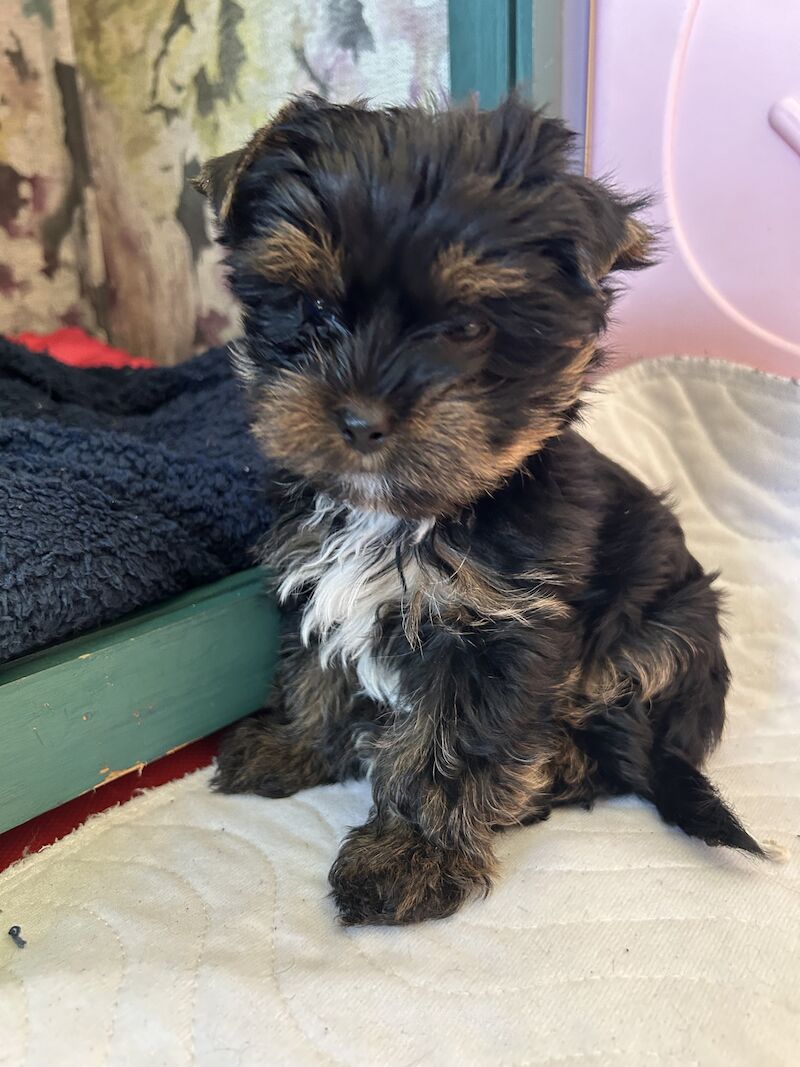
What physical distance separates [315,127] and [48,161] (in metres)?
2.50

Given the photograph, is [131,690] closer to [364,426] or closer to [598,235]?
[364,426]

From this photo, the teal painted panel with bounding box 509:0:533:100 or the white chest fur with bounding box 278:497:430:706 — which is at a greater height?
the teal painted panel with bounding box 509:0:533:100

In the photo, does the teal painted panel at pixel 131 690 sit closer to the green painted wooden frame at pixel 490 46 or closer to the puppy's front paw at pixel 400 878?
the puppy's front paw at pixel 400 878

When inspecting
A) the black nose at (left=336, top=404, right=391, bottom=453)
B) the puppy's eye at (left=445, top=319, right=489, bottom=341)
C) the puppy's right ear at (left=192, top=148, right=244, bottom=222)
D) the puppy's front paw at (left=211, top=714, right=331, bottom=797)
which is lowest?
the puppy's front paw at (left=211, top=714, right=331, bottom=797)

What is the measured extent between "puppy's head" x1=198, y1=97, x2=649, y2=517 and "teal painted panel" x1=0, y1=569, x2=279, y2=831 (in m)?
0.70

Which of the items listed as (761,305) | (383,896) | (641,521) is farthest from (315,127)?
(761,305)

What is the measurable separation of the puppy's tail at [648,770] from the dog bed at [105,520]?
1.08 meters

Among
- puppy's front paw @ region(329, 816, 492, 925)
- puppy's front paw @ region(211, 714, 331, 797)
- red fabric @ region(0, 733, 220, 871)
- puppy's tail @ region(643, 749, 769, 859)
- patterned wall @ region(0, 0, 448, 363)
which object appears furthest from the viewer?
patterned wall @ region(0, 0, 448, 363)

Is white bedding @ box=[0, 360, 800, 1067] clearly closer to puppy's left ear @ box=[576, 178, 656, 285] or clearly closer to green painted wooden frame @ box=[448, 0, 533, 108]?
puppy's left ear @ box=[576, 178, 656, 285]

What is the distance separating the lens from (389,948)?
5.57 feet

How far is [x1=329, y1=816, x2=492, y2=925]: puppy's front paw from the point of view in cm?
176

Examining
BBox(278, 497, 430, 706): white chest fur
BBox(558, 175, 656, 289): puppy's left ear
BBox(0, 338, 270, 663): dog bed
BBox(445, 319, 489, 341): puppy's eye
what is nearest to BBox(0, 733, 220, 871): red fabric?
BBox(0, 338, 270, 663): dog bed

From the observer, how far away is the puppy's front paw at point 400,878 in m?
1.76

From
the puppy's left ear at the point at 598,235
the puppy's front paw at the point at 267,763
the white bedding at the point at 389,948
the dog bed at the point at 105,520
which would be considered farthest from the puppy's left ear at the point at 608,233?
the puppy's front paw at the point at 267,763
